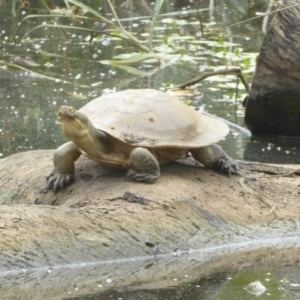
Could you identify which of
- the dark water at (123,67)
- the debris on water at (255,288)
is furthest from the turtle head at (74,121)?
the dark water at (123,67)

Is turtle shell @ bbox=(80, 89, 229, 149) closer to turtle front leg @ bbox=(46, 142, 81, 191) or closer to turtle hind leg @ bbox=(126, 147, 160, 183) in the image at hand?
turtle hind leg @ bbox=(126, 147, 160, 183)

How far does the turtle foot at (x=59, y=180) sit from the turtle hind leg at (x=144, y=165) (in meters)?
0.38

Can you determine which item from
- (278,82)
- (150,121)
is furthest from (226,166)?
(278,82)

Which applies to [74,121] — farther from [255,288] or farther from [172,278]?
[255,288]

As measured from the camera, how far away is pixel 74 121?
4.48 metres

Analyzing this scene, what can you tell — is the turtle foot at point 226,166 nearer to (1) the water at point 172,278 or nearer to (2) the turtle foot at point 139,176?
(2) the turtle foot at point 139,176

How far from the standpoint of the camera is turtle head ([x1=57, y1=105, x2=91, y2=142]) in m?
4.46

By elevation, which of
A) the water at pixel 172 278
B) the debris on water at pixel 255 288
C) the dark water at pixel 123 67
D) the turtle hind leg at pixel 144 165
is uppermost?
the turtle hind leg at pixel 144 165

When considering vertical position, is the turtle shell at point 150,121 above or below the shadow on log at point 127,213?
above

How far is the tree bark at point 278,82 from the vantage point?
648 cm

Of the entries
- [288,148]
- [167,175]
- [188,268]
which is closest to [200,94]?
[288,148]

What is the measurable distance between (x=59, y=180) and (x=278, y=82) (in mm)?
2582

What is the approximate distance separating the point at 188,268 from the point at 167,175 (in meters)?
0.83

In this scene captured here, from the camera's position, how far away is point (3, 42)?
1116 cm
